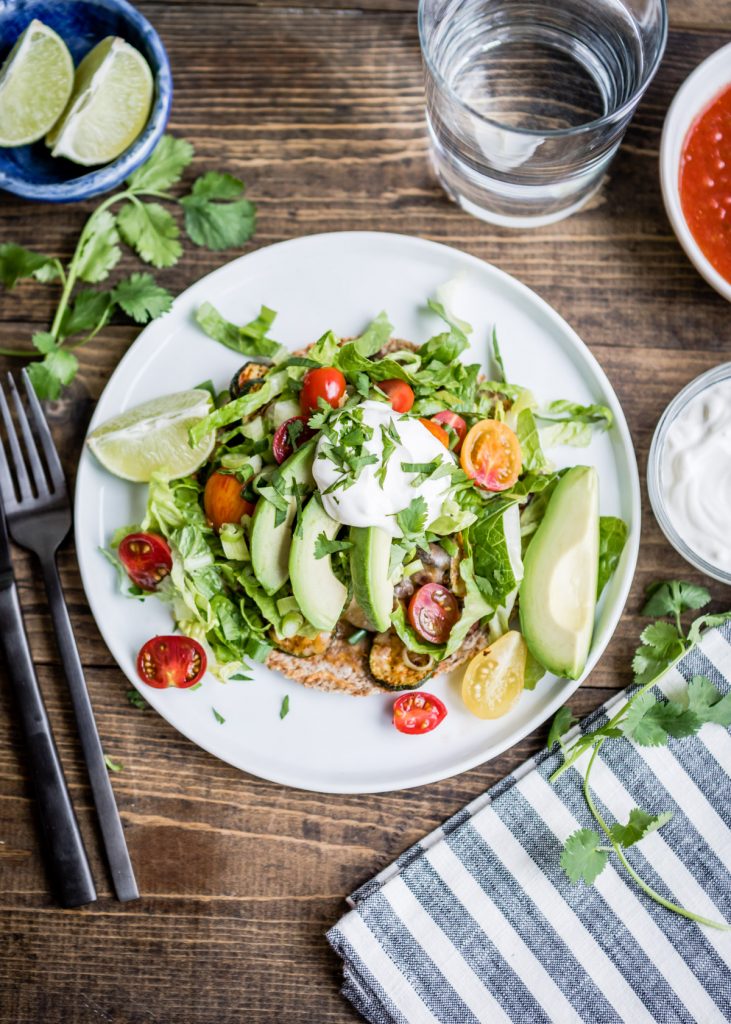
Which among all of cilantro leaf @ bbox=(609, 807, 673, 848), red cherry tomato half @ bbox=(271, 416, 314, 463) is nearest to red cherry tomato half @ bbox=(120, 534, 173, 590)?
red cherry tomato half @ bbox=(271, 416, 314, 463)

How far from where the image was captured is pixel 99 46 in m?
2.80

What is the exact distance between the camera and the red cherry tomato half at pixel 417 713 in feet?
8.83

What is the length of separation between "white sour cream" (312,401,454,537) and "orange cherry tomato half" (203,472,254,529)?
0.89ft

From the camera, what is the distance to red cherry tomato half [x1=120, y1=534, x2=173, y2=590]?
8.90 ft

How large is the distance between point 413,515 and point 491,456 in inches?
13.1

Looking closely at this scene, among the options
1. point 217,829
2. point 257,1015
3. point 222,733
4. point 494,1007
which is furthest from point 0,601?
point 494,1007

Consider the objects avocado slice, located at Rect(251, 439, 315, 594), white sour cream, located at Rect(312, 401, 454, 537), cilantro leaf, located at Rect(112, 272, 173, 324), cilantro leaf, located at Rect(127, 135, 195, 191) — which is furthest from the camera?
cilantro leaf, located at Rect(127, 135, 195, 191)

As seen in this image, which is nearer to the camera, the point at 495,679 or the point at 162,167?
the point at 495,679

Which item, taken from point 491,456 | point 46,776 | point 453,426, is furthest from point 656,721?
point 46,776

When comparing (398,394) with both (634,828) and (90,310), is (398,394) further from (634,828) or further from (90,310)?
(634,828)

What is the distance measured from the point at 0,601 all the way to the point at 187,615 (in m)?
0.60

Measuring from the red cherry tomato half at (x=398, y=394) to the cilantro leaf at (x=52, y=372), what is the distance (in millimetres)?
1025

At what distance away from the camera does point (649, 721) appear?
107 inches

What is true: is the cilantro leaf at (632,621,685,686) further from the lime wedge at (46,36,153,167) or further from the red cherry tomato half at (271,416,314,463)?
the lime wedge at (46,36,153,167)
